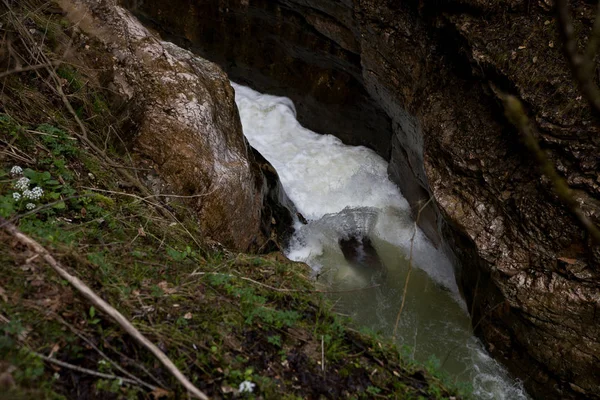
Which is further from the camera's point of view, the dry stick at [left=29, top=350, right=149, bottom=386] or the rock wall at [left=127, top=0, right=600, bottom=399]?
the rock wall at [left=127, top=0, right=600, bottom=399]

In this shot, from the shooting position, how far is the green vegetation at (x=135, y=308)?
1.99 meters

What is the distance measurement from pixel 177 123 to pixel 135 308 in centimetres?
269

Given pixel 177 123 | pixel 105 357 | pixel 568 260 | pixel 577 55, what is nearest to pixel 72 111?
pixel 177 123

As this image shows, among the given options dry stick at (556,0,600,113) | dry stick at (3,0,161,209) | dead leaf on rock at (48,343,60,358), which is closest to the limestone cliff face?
dry stick at (3,0,161,209)

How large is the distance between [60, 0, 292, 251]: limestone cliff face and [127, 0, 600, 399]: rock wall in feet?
7.07

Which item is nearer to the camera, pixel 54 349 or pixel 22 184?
pixel 54 349

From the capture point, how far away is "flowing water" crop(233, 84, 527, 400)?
4.95m

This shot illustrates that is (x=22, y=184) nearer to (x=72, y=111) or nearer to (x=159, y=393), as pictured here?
(x=72, y=111)

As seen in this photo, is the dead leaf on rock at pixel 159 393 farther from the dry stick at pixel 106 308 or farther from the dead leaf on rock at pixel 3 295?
the dead leaf on rock at pixel 3 295

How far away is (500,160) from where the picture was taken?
4758 millimetres

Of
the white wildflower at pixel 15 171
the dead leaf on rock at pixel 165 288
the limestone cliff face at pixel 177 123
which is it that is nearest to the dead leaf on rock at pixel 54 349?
the dead leaf on rock at pixel 165 288

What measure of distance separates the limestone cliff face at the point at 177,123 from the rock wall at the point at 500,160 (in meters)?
2.15

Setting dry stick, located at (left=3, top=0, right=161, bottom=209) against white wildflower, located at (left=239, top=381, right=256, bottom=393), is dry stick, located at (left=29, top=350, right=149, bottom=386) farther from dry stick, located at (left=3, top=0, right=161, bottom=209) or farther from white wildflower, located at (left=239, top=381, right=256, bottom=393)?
dry stick, located at (left=3, top=0, right=161, bottom=209)

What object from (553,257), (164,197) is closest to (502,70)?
(553,257)
